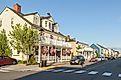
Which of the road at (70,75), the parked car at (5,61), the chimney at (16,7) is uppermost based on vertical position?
the chimney at (16,7)

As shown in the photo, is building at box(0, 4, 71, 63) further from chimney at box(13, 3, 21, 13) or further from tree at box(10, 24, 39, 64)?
tree at box(10, 24, 39, 64)

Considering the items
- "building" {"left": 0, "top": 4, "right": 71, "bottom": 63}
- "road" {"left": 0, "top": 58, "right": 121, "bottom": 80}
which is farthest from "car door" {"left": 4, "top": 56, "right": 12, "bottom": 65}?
"road" {"left": 0, "top": 58, "right": 121, "bottom": 80}

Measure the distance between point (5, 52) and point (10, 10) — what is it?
7419mm

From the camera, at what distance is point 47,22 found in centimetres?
5141

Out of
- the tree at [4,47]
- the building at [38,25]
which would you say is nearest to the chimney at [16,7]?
the building at [38,25]

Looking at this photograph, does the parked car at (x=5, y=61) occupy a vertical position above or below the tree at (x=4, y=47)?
below

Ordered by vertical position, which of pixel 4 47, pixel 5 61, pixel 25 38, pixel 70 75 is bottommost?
pixel 70 75

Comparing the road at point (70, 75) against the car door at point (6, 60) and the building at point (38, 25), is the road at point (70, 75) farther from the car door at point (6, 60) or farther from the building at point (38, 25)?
the building at point (38, 25)

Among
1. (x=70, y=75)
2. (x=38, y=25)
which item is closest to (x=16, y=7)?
(x=38, y=25)

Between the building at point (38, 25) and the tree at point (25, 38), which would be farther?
the building at point (38, 25)

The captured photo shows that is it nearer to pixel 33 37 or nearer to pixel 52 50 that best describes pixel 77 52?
pixel 52 50

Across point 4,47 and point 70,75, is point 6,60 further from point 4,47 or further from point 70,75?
point 70,75

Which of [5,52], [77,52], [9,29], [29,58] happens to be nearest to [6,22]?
[9,29]

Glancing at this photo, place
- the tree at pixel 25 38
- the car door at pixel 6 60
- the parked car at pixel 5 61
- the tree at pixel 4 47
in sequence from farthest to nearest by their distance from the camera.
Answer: the tree at pixel 4 47, the tree at pixel 25 38, the car door at pixel 6 60, the parked car at pixel 5 61
